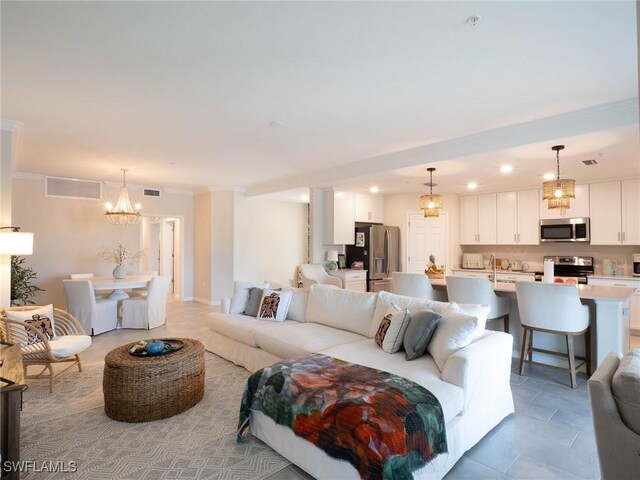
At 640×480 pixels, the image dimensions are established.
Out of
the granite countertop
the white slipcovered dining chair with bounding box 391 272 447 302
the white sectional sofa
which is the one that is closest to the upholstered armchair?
the white sectional sofa

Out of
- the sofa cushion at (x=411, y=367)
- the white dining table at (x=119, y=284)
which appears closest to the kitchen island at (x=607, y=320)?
the sofa cushion at (x=411, y=367)

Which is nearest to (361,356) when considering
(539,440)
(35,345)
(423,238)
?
(539,440)

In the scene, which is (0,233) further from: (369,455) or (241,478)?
(369,455)

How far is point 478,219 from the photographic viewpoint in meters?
7.25

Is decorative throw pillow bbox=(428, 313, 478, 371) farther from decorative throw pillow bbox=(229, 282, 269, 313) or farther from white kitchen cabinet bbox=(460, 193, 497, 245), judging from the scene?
white kitchen cabinet bbox=(460, 193, 497, 245)

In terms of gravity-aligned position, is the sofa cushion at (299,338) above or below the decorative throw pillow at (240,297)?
below

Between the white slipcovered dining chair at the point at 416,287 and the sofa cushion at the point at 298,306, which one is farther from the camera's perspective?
the white slipcovered dining chair at the point at 416,287

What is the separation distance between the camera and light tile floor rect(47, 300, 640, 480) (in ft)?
6.93

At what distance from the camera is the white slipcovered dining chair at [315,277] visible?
622 centimetres

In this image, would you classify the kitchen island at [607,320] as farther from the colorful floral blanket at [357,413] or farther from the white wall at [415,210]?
the white wall at [415,210]

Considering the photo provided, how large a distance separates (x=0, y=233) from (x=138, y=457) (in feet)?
8.47

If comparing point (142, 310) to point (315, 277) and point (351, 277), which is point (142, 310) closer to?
point (315, 277)

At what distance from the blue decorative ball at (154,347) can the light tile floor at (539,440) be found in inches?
56.7

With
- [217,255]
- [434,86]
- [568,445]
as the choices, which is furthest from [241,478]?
[217,255]
